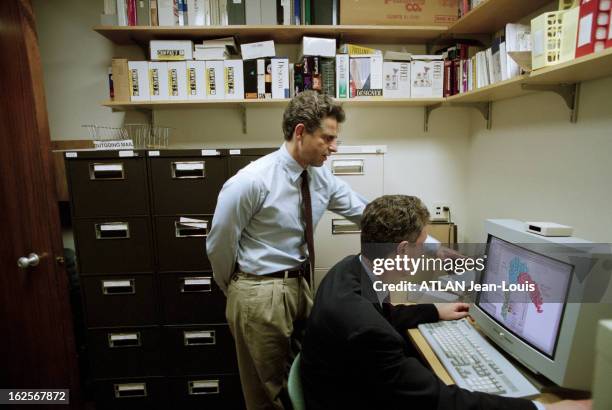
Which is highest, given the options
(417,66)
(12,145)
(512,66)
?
(417,66)

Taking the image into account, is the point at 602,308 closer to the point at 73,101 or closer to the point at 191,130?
the point at 191,130

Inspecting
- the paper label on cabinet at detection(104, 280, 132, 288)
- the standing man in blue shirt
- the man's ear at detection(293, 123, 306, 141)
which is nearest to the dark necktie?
the standing man in blue shirt

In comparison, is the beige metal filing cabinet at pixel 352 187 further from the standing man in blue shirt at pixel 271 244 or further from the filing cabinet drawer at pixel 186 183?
the filing cabinet drawer at pixel 186 183

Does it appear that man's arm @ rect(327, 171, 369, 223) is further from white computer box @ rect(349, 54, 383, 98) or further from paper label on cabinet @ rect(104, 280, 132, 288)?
paper label on cabinet @ rect(104, 280, 132, 288)

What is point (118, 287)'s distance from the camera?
6.52ft

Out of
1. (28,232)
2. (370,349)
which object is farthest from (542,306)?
(28,232)

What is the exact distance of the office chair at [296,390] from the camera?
3.21 ft

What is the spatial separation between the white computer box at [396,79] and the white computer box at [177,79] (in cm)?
120

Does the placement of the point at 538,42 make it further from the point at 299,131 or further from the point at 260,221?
the point at 260,221

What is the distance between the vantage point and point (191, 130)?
7.93ft

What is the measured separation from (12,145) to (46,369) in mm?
1231

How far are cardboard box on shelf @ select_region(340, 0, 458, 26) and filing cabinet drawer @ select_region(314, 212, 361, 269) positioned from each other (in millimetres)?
1213

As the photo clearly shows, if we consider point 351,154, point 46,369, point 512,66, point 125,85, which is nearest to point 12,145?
point 125,85

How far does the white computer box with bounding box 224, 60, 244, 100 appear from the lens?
2.06m
